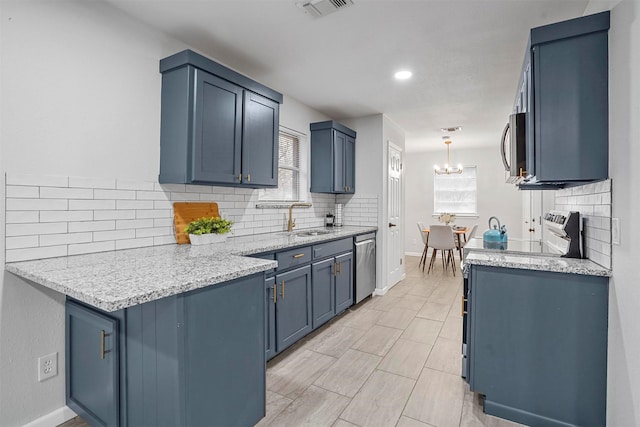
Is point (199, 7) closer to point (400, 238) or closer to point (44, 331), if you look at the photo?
point (44, 331)

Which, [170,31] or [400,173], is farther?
[400,173]

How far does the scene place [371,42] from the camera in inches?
96.9

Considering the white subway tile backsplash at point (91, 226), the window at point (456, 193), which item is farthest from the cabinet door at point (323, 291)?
the window at point (456, 193)

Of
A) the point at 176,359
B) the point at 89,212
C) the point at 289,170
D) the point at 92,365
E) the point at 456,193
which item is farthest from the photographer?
the point at 456,193

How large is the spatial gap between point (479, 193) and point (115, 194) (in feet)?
22.6

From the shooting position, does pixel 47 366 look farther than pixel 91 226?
No

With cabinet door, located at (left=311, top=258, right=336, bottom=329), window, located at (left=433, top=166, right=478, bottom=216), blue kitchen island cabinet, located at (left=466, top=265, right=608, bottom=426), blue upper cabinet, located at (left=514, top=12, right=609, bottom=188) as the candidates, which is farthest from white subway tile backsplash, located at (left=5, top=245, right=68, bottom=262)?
window, located at (left=433, top=166, right=478, bottom=216)

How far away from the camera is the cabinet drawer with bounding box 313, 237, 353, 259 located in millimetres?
2978

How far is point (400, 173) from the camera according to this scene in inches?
199

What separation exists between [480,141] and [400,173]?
2329 millimetres

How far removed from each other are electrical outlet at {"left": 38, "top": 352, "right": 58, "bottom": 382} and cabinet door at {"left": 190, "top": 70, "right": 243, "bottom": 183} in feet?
A: 4.06

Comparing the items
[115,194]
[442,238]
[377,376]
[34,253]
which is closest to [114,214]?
[115,194]

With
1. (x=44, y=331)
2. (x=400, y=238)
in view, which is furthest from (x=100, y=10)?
(x=400, y=238)

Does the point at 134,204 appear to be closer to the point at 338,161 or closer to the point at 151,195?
the point at 151,195
